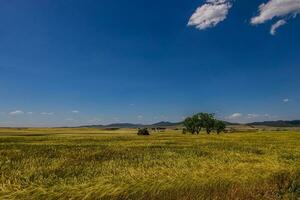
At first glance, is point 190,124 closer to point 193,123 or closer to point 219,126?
point 193,123

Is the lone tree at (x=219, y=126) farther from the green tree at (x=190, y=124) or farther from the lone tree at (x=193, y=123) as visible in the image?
the green tree at (x=190, y=124)

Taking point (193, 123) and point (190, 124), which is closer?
point (193, 123)

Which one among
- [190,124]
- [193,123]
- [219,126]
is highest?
[193,123]

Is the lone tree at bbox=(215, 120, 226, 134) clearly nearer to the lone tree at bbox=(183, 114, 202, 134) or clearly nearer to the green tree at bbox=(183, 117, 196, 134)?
the lone tree at bbox=(183, 114, 202, 134)

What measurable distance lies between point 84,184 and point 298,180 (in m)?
6.85

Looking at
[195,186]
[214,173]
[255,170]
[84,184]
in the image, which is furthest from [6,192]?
[255,170]

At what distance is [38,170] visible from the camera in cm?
1017

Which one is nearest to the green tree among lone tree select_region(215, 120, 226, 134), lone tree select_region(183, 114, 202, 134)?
lone tree select_region(183, 114, 202, 134)

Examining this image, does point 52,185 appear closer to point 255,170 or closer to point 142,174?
point 142,174

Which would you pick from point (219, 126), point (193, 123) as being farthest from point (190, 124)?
point (219, 126)

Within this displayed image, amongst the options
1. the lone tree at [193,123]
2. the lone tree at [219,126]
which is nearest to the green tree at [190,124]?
the lone tree at [193,123]

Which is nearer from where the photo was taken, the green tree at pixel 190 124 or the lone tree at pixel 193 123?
the lone tree at pixel 193 123

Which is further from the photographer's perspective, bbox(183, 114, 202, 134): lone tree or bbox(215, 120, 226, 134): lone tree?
bbox(215, 120, 226, 134): lone tree

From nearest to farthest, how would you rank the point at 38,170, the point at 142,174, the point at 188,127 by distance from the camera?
the point at 142,174
the point at 38,170
the point at 188,127
